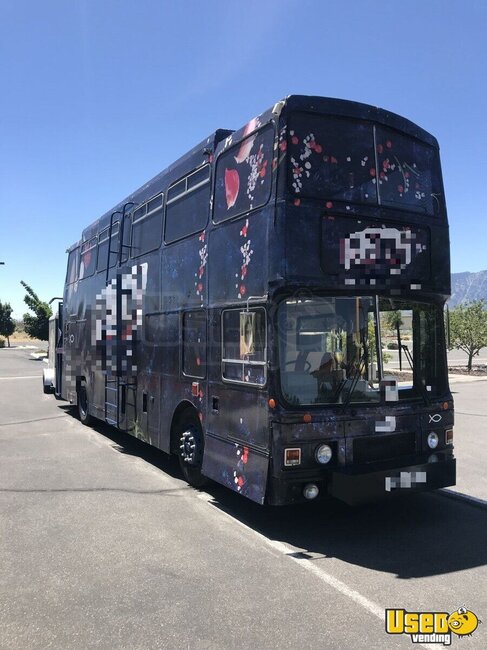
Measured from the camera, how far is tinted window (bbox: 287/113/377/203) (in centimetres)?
503

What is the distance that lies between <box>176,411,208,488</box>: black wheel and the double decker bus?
0.13ft

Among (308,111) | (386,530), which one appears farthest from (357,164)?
(386,530)

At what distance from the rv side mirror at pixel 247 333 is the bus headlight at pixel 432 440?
6.89 ft

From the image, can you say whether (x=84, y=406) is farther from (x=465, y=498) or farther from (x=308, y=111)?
(x=308, y=111)

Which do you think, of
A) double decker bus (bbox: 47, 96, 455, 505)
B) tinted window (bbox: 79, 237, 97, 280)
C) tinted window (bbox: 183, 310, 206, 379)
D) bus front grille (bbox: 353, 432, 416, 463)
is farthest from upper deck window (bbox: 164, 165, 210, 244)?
tinted window (bbox: 79, 237, 97, 280)

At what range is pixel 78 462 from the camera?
821cm

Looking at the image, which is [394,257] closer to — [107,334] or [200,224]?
[200,224]

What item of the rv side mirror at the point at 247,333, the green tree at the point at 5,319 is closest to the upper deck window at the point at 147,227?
the rv side mirror at the point at 247,333

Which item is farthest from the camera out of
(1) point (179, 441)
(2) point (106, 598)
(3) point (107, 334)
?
(3) point (107, 334)

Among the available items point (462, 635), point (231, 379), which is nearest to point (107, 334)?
point (231, 379)

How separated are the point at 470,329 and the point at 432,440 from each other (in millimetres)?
21466

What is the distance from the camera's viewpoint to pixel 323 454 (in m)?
4.92

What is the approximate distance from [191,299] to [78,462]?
11.5ft

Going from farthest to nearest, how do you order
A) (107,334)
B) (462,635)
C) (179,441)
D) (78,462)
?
1. (107,334)
2. (78,462)
3. (179,441)
4. (462,635)
